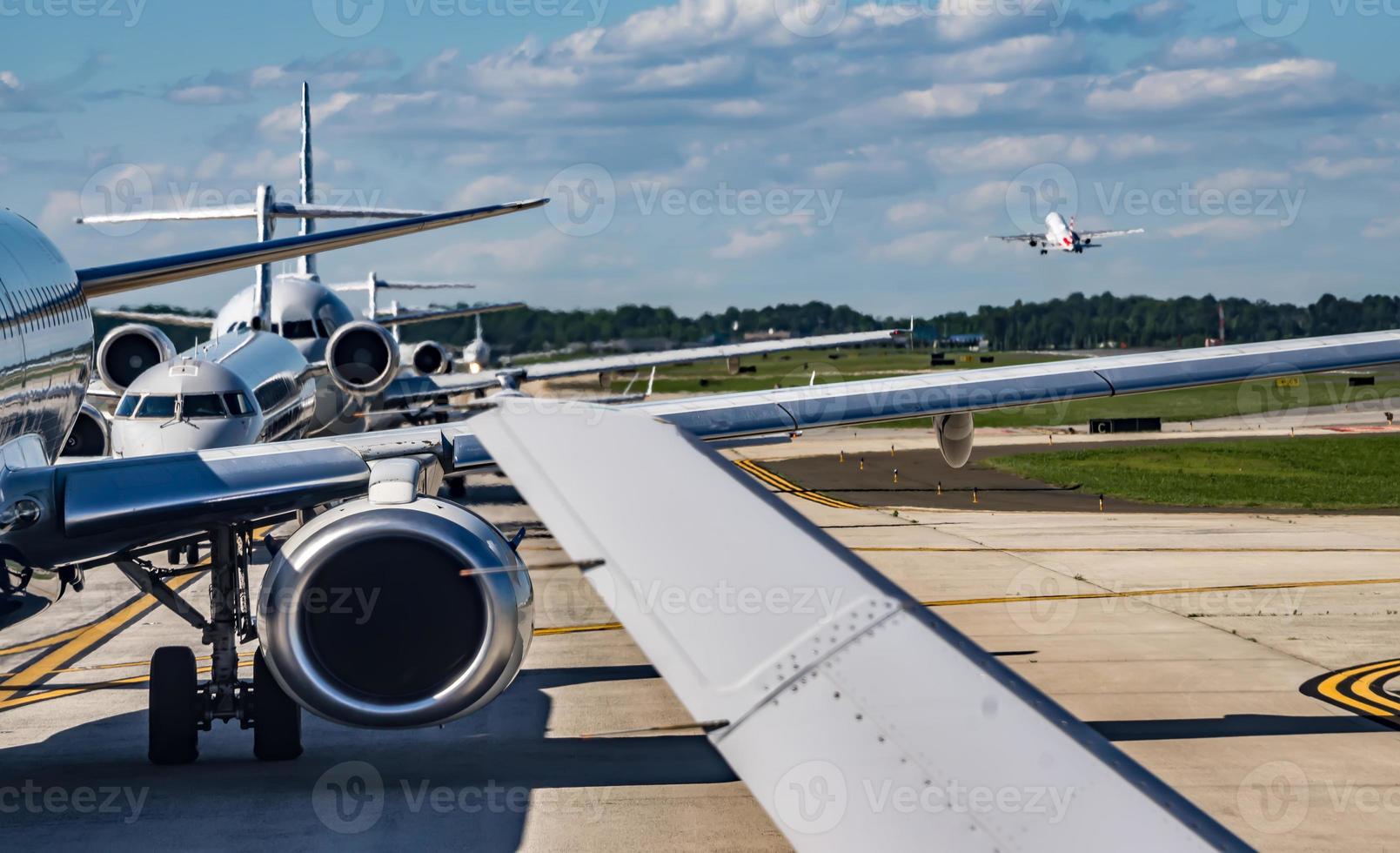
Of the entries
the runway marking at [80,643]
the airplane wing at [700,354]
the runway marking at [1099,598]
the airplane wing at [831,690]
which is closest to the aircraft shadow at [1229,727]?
the runway marking at [1099,598]

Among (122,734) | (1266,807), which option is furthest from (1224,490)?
(122,734)

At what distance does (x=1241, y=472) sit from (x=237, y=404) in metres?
29.0

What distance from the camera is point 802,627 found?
3938mm

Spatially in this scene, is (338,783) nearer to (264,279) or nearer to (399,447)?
(399,447)

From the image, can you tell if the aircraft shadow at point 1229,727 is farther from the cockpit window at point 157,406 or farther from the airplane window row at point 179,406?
the cockpit window at point 157,406

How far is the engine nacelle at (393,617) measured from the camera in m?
10.3

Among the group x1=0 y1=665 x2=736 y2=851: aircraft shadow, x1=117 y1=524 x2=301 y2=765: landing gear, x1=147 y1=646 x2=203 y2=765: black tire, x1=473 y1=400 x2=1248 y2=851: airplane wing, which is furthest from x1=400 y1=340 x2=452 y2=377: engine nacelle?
x1=473 y1=400 x2=1248 y2=851: airplane wing

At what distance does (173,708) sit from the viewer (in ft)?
42.2

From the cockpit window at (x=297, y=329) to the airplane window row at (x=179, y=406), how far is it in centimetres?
1108

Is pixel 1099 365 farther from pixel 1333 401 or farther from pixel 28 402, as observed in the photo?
pixel 1333 401

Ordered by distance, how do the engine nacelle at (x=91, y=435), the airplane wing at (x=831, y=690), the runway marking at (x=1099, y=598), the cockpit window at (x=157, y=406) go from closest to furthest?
the airplane wing at (x=831, y=690), the runway marking at (x=1099, y=598), the cockpit window at (x=157, y=406), the engine nacelle at (x=91, y=435)

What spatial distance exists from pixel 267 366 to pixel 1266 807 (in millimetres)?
18477

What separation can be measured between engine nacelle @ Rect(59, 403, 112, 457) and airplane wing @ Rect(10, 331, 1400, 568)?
35.3 ft

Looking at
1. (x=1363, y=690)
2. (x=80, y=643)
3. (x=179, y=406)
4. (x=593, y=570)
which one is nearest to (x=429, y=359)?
(x=179, y=406)
